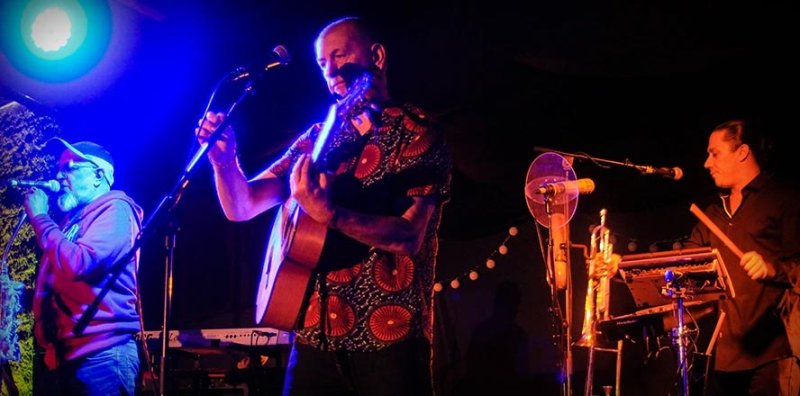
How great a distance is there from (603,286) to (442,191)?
10.4 feet

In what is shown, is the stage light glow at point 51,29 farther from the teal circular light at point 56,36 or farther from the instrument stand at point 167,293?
the instrument stand at point 167,293

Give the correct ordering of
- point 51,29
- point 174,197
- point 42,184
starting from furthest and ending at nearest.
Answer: point 51,29
point 42,184
point 174,197

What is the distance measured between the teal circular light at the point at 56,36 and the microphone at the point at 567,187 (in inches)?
171

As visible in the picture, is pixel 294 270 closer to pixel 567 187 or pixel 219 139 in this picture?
pixel 219 139

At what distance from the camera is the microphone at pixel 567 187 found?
4691 mm

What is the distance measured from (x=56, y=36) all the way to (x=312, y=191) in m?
5.03

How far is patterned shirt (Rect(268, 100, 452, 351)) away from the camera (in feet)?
7.66

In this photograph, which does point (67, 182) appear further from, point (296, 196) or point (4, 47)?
point (296, 196)

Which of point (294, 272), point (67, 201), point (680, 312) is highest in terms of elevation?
point (67, 201)

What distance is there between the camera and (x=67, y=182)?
4.38 m

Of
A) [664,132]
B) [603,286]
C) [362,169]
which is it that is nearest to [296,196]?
[362,169]

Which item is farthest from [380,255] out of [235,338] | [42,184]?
[235,338]

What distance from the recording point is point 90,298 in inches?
150

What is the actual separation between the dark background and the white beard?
93 cm
